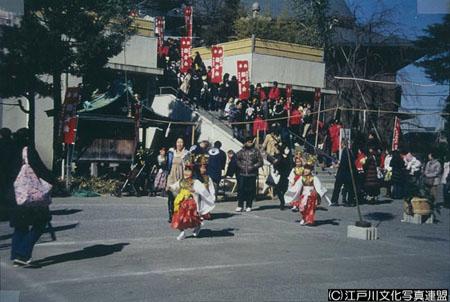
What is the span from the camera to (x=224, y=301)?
5.83 m

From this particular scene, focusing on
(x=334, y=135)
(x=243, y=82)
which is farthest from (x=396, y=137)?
(x=243, y=82)

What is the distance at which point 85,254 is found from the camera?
798 centimetres

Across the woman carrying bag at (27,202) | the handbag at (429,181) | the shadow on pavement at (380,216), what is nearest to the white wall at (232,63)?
the handbag at (429,181)

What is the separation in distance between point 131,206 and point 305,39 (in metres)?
14.0

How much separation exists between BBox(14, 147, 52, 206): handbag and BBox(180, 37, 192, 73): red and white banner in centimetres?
1640

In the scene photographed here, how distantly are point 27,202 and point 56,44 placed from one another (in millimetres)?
8891

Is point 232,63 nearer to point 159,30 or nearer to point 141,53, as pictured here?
point 159,30

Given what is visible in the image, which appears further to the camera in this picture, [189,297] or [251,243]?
[251,243]

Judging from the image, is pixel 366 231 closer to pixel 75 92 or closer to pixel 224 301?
pixel 224 301

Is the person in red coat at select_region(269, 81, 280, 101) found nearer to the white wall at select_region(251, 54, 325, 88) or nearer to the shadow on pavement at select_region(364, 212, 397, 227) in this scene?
the white wall at select_region(251, 54, 325, 88)

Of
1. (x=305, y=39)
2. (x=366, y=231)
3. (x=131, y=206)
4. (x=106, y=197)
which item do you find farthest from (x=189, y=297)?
(x=305, y=39)

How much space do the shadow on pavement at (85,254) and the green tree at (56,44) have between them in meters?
7.72

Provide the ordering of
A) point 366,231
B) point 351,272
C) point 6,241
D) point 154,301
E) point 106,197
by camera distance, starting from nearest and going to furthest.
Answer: point 154,301
point 351,272
point 6,241
point 366,231
point 106,197

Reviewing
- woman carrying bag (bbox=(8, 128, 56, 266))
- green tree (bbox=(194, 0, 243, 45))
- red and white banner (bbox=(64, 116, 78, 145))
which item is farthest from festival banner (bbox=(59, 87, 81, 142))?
green tree (bbox=(194, 0, 243, 45))
